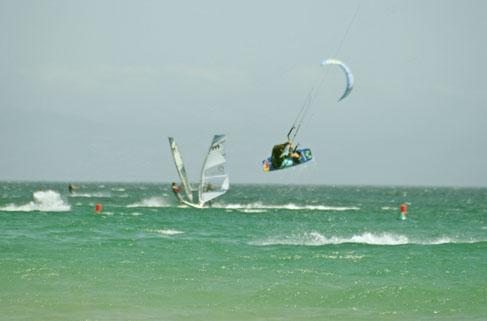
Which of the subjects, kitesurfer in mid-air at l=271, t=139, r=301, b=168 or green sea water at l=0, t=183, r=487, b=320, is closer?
green sea water at l=0, t=183, r=487, b=320

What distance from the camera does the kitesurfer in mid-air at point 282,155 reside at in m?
21.2

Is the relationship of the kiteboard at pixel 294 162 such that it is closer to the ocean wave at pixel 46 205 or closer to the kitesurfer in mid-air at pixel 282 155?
the kitesurfer in mid-air at pixel 282 155

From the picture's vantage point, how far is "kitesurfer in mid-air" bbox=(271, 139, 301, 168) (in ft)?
69.5

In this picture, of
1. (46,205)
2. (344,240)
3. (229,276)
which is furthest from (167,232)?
(46,205)

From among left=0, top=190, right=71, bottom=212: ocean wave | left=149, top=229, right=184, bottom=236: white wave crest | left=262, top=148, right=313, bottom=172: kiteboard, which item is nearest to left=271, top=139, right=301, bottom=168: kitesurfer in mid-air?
left=262, top=148, right=313, bottom=172: kiteboard

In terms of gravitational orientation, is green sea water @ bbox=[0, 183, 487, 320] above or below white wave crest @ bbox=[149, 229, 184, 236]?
below

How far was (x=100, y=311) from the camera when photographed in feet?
52.6

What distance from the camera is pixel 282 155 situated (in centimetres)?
2133

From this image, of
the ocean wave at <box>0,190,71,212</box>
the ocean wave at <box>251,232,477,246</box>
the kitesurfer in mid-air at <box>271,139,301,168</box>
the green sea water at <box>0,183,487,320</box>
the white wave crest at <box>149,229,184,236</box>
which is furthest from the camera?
the ocean wave at <box>0,190,71,212</box>

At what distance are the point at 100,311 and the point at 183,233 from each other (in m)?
17.5

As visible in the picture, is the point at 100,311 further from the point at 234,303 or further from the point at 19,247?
the point at 19,247

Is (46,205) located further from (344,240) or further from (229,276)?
(229,276)

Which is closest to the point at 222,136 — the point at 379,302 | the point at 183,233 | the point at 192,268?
the point at 183,233

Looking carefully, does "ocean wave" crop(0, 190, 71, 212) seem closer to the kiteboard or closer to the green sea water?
the green sea water
